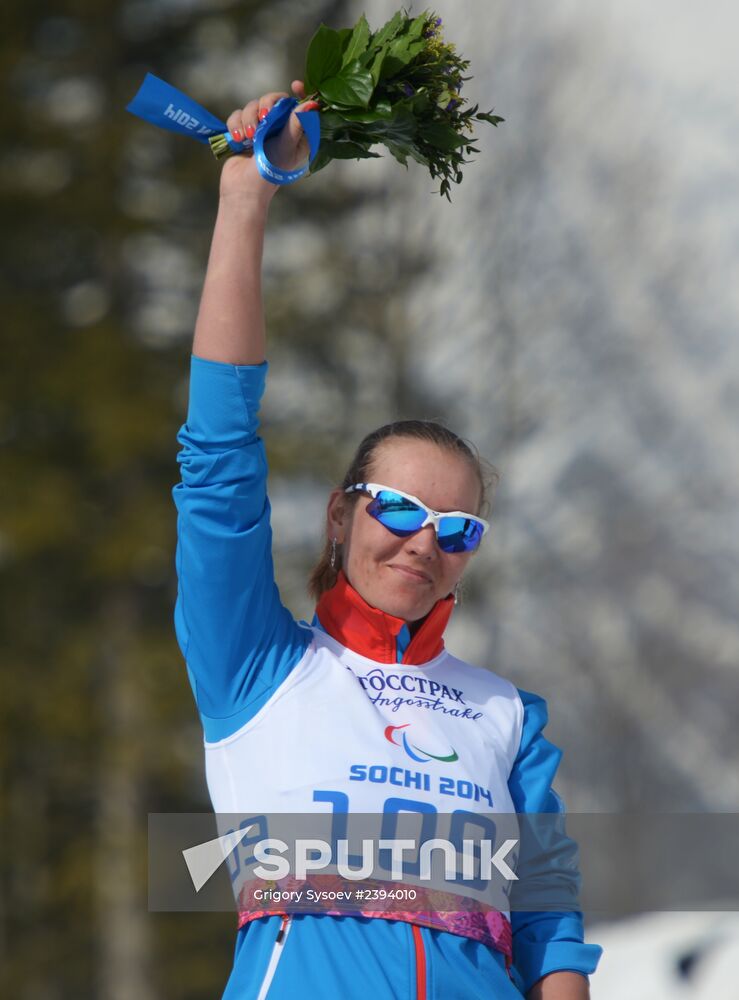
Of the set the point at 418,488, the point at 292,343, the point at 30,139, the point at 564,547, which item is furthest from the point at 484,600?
the point at 418,488

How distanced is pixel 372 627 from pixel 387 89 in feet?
3.04

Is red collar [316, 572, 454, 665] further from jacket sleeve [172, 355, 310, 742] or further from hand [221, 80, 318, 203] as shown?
hand [221, 80, 318, 203]

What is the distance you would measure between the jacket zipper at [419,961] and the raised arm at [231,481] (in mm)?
420

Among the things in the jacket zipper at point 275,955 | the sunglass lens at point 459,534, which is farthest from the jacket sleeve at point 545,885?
the jacket zipper at point 275,955

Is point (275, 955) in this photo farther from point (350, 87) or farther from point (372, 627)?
point (350, 87)

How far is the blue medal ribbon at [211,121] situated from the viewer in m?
2.08

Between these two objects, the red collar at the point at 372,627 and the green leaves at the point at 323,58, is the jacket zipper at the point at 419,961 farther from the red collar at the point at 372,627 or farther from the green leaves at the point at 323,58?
the green leaves at the point at 323,58

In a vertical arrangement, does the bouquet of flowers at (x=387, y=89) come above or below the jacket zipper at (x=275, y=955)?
above

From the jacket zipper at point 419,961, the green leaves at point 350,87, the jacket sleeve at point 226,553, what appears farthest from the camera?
the green leaves at point 350,87

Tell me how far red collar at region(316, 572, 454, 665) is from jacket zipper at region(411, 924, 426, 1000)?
1.55 ft

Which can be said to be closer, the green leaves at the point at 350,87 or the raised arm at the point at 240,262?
the raised arm at the point at 240,262

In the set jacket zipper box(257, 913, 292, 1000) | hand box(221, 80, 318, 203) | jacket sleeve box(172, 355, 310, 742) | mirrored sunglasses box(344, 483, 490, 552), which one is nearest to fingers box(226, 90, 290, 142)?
hand box(221, 80, 318, 203)

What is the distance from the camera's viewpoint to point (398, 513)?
7.39ft

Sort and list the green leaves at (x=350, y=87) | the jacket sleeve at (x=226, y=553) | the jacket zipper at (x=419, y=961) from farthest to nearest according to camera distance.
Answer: the green leaves at (x=350, y=87) → the jacket sleeve at (x=226, y=553) → the jacket zipper at (x=419, y=961)
